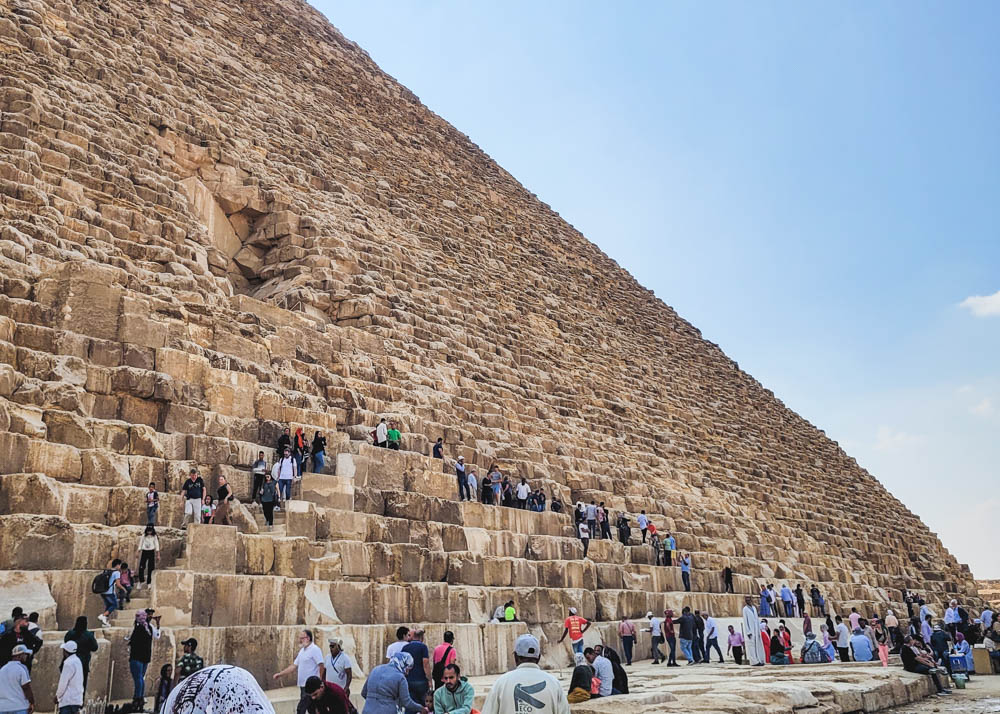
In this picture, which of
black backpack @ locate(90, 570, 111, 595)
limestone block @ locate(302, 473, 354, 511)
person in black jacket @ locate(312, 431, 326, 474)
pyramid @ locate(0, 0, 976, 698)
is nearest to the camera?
black backpack @ locate(90, 570, 111, 595)

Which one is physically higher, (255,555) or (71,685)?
(255,555)

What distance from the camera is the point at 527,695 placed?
357cm

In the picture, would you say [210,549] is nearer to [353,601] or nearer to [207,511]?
[207,511]

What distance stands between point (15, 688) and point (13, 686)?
2cm

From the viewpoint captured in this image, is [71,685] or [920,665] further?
[920,665]

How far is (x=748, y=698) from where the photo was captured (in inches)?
238

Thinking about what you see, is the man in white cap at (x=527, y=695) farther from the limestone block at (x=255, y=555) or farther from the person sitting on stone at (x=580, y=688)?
the limestone block at (x=255, y=555)

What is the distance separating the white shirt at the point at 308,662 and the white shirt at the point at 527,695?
2.56 m

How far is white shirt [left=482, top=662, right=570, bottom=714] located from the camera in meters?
3.55

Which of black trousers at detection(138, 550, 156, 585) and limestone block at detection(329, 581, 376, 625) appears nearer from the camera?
black trousers at detection(138, 550, 156, 585)

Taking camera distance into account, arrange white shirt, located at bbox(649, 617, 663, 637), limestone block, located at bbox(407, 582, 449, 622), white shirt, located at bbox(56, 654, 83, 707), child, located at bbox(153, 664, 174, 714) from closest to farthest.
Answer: white shirt, located at bbox(56, 654, 83, 707), child, located at bbox(153, 664, 174, 714), limestone block, located at bbox(407, 582, 449, 622), white shirt, located at bbox(649, 617, 663, 637)

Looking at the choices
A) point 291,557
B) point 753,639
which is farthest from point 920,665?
point 291,557

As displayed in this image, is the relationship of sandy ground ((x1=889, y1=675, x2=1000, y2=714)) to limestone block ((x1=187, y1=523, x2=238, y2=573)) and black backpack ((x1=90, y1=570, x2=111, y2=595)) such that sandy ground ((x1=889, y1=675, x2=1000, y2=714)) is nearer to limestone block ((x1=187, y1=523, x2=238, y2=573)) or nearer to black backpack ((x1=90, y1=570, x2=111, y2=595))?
limestone block ((x1=187, y1=523, x2=238, y2=573))

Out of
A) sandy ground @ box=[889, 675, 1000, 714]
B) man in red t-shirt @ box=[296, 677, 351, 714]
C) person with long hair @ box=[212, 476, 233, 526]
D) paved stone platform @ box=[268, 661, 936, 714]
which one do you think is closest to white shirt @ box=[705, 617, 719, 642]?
paved stone platform @ box=[268, 661, 936, 714]
